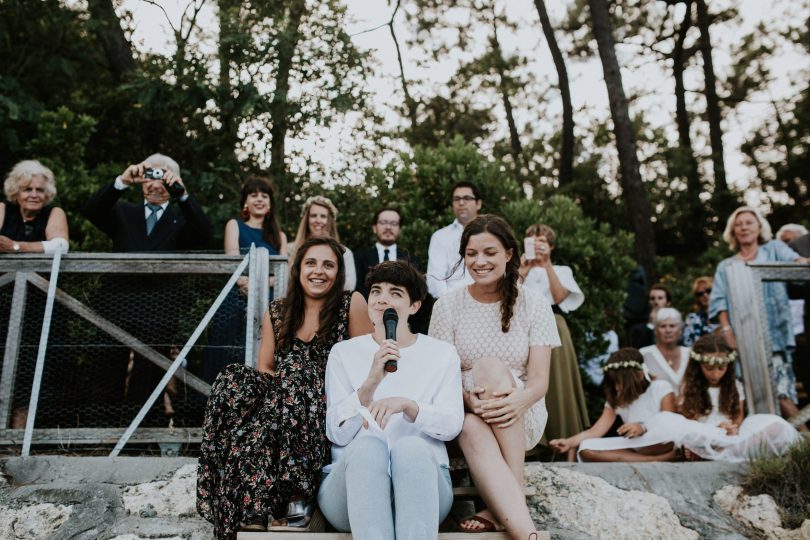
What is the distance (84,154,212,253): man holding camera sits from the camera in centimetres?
486

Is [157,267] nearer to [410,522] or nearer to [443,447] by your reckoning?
[443,447]

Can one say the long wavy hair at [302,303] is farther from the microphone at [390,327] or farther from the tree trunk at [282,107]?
the tree trunk at [282,107]

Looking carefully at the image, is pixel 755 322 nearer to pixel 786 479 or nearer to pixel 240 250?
pixel 786 479

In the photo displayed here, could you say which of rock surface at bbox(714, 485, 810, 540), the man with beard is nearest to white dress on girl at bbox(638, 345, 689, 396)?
rock surface at bbox(714, 485, 810, 540)

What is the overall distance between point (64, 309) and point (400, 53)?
6392 mm

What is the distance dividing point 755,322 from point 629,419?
3.49ft

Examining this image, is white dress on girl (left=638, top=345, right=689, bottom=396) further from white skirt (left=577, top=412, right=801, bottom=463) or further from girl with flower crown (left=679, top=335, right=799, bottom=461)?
white skirt (left=577, top=412, right=801, bottom=463)

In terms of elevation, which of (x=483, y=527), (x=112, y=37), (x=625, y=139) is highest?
(x=112, y=37)

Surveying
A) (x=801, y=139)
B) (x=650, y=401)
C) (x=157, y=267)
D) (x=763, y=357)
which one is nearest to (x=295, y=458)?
(x=157, y=267)

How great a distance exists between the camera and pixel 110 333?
4488 millimetres

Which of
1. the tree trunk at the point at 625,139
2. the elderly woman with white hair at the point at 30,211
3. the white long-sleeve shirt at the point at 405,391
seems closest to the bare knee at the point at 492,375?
the white long-sleeve shirt at the point at 405,391

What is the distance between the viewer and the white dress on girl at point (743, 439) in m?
4.18

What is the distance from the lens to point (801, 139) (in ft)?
51.8

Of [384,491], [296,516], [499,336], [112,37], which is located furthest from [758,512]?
[112,37]
